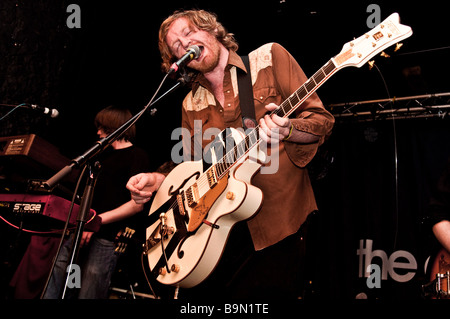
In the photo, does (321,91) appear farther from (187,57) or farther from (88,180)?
(88,180)

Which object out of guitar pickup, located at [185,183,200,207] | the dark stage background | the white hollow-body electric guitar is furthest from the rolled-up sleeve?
the dark stage background

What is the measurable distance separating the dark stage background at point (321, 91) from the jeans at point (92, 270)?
968mm

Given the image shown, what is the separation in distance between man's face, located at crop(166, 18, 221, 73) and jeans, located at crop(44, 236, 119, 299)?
1.75 m

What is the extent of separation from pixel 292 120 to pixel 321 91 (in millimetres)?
3986

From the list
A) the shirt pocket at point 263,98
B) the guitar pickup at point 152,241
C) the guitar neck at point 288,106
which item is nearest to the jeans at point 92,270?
the guitar pickup at point 152,241

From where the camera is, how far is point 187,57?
2137 mm

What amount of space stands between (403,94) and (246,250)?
4219 mm

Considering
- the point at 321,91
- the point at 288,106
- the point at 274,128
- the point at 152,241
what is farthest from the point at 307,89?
the point at 321,91

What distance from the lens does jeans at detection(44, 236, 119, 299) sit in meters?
3.10

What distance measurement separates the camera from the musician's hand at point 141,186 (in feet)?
8.01

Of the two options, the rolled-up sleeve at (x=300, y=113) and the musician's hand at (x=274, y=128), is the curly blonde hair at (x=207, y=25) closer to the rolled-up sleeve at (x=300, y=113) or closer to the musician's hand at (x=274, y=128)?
the rolled-up sleeve at (x=300, y=113)

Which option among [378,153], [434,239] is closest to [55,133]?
[434,239]

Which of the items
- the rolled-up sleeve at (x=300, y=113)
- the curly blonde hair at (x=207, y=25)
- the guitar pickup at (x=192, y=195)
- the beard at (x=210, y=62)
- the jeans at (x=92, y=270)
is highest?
the curly blonde hair at (x=207, y=25)

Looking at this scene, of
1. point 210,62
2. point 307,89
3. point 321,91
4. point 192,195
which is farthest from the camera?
point 321,91
